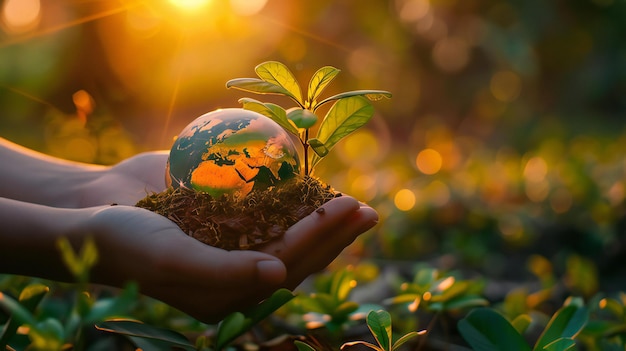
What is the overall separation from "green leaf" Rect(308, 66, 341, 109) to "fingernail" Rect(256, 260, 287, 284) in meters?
0.37

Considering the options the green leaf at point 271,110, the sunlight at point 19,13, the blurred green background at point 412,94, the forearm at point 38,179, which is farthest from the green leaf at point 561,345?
the sunlight at point 19,13

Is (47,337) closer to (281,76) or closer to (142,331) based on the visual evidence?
(142,331)

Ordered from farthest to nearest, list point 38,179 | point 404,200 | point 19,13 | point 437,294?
point 19,13 < point 404,200 < point 38,179 < point 437,294

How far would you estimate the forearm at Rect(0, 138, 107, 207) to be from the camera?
1.45 meters

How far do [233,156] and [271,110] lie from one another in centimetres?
11

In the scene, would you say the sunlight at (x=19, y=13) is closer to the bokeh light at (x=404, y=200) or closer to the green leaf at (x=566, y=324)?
the bokeh light at (x=404, y=200)

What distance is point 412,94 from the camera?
6273 mm

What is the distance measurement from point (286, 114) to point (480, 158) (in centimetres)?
313

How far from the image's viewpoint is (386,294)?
6.36 feet

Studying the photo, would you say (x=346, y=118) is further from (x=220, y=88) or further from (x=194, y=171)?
(x=220, y=88)

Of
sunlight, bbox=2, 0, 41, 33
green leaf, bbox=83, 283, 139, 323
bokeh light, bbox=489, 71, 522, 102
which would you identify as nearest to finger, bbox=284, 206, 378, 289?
green leaf, bbox=83, 283, 139, 323

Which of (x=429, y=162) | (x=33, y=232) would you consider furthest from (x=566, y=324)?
(x=429, y=162)

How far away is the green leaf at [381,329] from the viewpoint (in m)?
1.00

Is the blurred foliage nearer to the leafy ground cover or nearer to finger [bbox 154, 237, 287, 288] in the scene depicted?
the leafy ground cover
